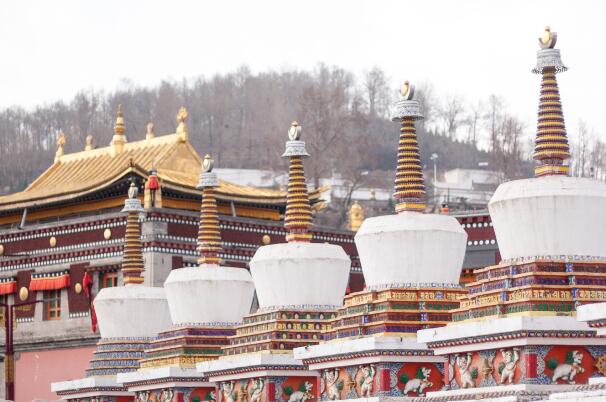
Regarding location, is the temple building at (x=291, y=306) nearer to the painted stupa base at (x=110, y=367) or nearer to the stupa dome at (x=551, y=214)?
the stupa dome at (x=551, y=214)

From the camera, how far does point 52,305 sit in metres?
53.5

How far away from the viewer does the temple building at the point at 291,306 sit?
100ft

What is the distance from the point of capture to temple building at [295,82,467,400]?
88.1 feet

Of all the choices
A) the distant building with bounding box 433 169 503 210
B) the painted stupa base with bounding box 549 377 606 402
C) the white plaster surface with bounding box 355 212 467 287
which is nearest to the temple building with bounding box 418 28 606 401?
the painted stupa base with bounding box 549 377 606 402

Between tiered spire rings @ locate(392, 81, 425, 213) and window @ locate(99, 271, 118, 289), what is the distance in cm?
2485

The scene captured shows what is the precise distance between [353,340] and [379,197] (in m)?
75.9

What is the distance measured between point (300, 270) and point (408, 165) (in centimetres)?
375

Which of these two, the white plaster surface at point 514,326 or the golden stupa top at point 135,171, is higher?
the golden stupa top at point 135,171

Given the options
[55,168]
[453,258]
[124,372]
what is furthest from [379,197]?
[453,258]

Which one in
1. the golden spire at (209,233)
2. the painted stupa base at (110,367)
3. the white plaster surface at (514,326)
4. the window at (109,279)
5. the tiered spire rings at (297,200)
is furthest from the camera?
the window at (109,279)

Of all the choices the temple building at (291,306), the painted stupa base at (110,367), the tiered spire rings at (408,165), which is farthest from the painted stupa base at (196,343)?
the tiered spire rings at (408,165)

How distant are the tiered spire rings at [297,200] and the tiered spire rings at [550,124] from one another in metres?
7.23

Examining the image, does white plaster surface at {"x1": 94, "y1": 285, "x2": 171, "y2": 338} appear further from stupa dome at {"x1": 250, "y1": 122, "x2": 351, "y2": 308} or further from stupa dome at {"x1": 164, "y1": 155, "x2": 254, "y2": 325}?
stupa dome at {"x1": 250, "y1": 122, "x2": 351, "y2": 308}

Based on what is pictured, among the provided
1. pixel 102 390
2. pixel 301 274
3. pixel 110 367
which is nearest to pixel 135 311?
pixel 110 367
